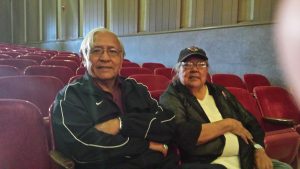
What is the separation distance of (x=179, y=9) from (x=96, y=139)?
602 cm

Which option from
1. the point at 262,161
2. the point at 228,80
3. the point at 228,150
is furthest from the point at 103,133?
the point at 228,80

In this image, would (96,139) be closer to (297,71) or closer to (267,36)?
(297,71)

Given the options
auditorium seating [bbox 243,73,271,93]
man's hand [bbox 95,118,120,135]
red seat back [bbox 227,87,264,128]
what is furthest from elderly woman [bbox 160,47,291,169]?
auditorium seating [bbox 243,73,271,93]

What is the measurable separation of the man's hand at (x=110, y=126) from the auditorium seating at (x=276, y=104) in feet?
5.40

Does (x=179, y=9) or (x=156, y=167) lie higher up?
(x=179, y=9)

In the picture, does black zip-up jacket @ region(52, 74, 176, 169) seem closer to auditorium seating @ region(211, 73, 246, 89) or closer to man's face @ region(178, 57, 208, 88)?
man's face @ region(178, 57, 208, 88)

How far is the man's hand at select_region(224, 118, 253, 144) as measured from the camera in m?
1.99

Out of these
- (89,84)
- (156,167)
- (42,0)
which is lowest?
(156,167)

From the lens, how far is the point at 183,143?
6.12 feet

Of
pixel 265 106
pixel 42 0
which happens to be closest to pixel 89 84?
pixel 265 106

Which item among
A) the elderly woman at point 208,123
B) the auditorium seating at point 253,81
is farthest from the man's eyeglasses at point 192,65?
the auditorium seating at point 253,81

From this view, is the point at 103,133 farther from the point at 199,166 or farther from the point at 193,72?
the point at 193,72

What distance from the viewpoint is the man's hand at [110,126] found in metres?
1.62

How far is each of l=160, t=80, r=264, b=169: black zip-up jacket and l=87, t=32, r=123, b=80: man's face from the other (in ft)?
1.37
